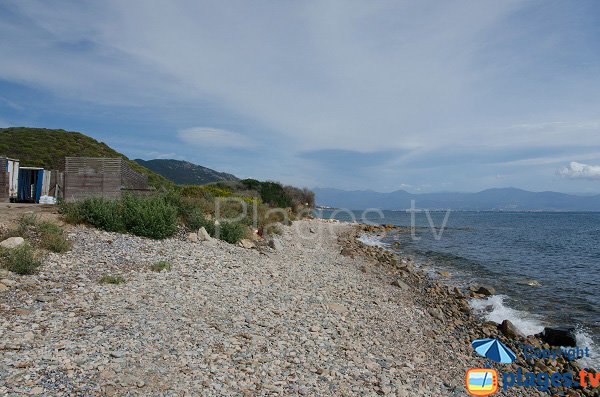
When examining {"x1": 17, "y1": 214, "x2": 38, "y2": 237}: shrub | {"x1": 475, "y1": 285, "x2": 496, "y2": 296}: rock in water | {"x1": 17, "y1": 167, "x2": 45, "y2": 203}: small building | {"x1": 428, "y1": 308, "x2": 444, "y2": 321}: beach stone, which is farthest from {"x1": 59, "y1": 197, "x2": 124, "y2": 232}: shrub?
{"x1": 475, "y1": 285, "x2": 496, "y2": 296}: rock in water

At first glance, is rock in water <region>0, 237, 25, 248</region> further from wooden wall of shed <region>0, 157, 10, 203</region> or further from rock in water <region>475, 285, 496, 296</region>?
rock in water <region>475, 285, 496, 296</region>

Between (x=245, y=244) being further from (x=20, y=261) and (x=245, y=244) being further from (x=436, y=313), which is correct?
(x=20, y=261)

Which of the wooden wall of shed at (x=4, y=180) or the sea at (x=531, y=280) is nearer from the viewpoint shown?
the sea at (x=531, y=280)

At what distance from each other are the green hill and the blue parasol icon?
29.5 meters

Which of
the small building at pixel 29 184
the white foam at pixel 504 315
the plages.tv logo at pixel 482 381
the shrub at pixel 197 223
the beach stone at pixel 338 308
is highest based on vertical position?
the small building at pixel 29 184

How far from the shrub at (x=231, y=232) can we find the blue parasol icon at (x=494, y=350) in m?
8.90

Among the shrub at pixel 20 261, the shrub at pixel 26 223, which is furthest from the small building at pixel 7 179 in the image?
the shrub at pixel 20 261

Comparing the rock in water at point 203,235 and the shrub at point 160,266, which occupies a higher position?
the rock in water at point 203,235

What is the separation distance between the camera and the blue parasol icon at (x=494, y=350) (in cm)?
790

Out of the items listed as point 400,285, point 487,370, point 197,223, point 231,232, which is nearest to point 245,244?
point 231,232

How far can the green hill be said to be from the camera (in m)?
36.5

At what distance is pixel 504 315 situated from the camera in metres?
11.4

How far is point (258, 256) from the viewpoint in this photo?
13297 mm

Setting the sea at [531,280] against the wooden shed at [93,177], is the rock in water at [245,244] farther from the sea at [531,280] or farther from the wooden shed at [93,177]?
the sea at [531,280]
